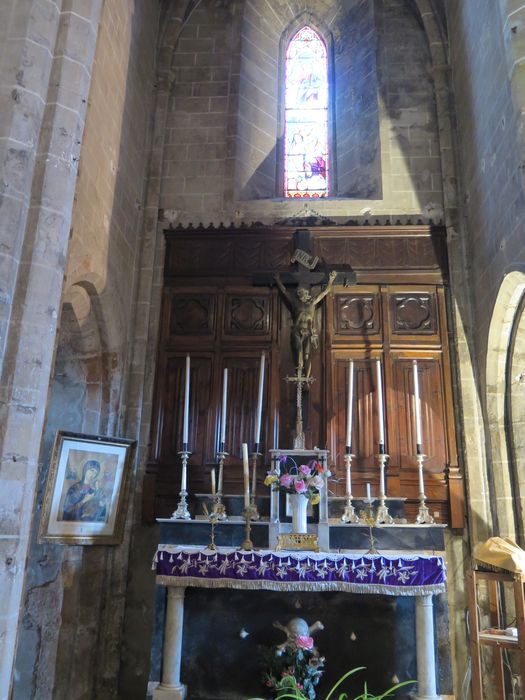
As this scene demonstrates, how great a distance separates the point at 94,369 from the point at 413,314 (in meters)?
3.42

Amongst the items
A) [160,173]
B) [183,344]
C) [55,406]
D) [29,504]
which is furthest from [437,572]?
[160,173]

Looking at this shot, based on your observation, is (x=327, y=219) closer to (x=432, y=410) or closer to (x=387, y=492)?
(x=432, y=410)

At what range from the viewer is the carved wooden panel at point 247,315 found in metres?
7.13

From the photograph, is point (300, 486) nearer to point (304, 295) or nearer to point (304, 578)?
point (304, 578)

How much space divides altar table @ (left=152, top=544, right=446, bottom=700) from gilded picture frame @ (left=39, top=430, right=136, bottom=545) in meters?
1.15

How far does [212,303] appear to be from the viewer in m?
7.27

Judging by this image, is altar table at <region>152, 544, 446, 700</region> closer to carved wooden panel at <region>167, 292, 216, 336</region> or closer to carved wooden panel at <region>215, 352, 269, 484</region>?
carved wooden panel at <region>215, 352, 269, 484</region>

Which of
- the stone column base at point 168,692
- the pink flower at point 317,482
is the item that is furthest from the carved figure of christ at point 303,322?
the stone column base at point 168,692

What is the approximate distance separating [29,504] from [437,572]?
2.89 meters

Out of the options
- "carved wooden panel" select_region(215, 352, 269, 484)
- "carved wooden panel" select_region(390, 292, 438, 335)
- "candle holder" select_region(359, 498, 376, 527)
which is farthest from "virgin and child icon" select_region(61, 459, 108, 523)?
"carved wooden panel" select_region(390, 292, 438, 335)

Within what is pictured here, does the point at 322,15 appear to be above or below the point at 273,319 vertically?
above

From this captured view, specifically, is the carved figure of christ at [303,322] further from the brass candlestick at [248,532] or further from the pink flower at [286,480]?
the brass candlestick at [248,532]

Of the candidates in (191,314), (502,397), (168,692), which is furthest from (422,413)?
(168,692)

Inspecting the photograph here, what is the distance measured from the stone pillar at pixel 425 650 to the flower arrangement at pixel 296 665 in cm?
72
